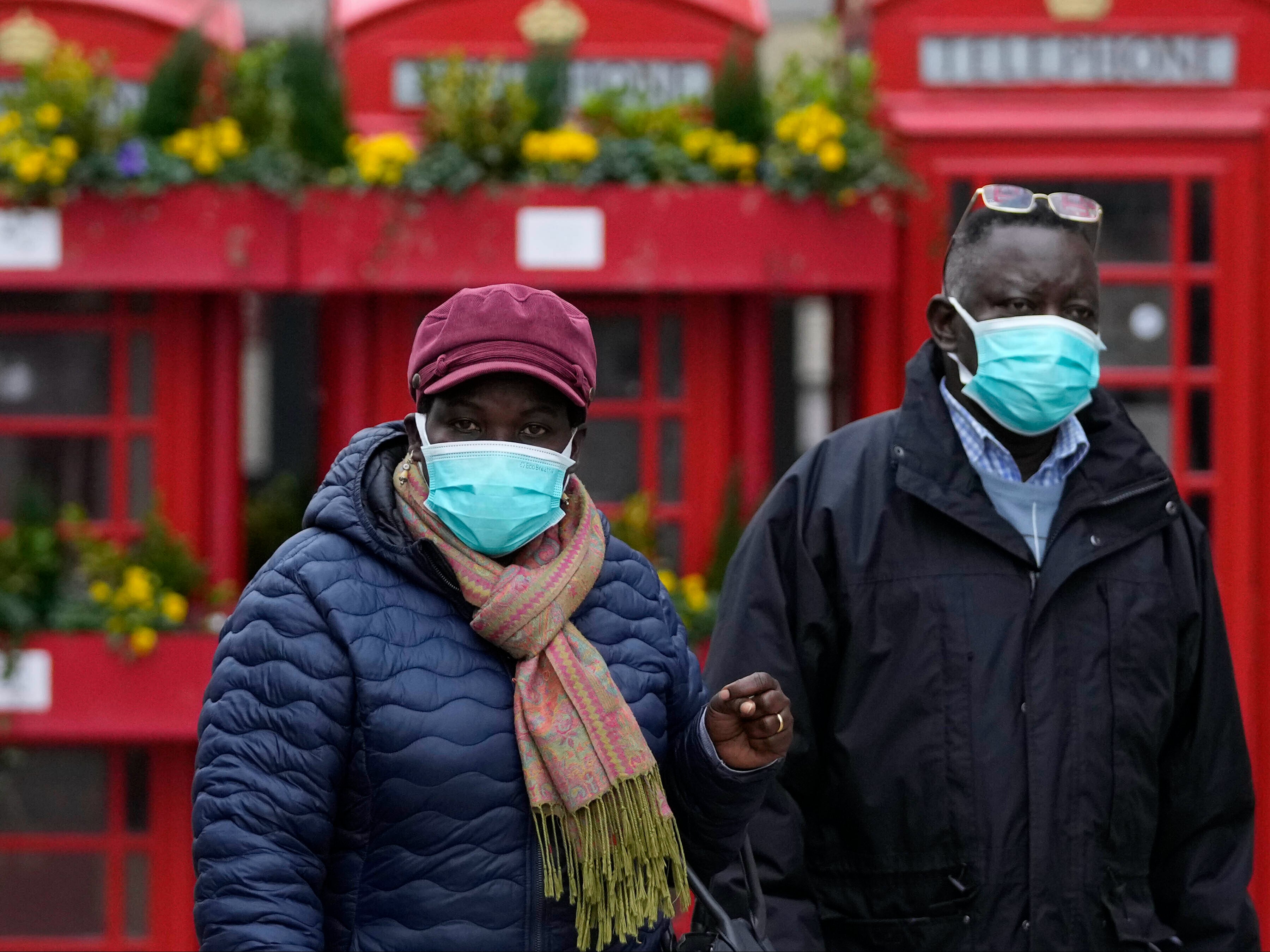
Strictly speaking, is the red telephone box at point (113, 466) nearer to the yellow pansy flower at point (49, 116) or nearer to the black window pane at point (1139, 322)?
the yellow pansy flower at point (49, 116)

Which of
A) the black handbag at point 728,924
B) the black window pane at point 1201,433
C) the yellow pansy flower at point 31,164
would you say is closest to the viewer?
the black handbag at point 728,924

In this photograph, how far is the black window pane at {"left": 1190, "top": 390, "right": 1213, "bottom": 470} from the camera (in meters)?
4.03

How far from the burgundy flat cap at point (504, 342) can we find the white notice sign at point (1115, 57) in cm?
254

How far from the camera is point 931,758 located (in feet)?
6.73

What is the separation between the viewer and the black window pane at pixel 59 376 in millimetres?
4051

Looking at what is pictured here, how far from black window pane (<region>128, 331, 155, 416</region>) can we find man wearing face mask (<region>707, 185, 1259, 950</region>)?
2350 millimetres

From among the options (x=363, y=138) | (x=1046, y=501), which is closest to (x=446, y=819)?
(x=1046, y=501)

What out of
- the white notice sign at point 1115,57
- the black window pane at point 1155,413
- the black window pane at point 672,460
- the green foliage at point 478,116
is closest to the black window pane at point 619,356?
the black window pane at point 672,460

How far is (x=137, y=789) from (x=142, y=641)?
54cm

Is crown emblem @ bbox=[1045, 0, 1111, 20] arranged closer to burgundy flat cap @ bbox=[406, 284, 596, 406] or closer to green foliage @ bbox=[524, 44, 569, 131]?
green foliage @ bbox=[524, 44, 569, 131]

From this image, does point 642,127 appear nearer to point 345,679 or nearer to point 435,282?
point 435,282

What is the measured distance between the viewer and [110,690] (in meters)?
3.80

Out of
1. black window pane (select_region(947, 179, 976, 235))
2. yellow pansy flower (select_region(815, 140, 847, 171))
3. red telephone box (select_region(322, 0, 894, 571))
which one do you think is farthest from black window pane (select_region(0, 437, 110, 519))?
black window pane (select_region(947, 179, 976, 235))

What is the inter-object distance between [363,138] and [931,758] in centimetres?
246
